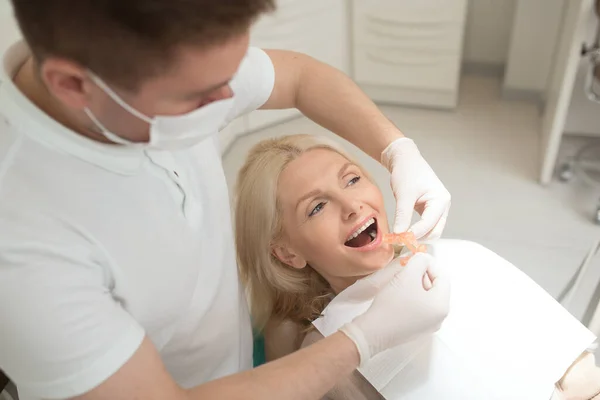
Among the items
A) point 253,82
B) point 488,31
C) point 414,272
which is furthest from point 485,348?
point 488,31

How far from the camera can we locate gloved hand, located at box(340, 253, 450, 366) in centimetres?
108

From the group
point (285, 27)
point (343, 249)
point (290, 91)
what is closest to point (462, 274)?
point (343, 249)

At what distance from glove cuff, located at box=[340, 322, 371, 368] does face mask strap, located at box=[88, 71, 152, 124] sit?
51cm

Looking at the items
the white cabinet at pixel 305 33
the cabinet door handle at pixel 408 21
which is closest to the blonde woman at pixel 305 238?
the white cabinet at pixel 305 33

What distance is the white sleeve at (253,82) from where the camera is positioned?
1159 millimetres

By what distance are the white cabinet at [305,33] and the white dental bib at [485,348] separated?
69.3 inches

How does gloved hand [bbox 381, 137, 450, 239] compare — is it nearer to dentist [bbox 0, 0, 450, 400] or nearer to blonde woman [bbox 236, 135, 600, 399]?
blonde woman [bbox 236, 135, 600, 399]

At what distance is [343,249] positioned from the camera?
4.56 feet

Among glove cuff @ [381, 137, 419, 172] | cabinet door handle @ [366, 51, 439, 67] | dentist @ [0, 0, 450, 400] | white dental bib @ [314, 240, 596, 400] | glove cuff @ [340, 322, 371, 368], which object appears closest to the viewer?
dentist @ [0, 0, 450, 400]

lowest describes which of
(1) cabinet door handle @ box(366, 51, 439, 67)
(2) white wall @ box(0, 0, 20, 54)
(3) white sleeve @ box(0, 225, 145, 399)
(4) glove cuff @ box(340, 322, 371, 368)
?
(1) cabinet door handle @ box(366, 51, 439, 67)

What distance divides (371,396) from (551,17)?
2.23 metres

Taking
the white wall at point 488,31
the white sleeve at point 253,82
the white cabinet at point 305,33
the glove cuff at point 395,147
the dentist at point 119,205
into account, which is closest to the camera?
the dentist at point 119,205

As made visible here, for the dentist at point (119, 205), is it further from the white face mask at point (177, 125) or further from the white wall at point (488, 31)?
the white wall at point (488, 31)

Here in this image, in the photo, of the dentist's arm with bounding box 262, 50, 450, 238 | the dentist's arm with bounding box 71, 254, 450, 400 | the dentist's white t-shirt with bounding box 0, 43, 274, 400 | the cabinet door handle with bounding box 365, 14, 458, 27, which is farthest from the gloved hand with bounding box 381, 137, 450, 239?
the cabinet door handle with bounding box 365, 14, 458, 27
